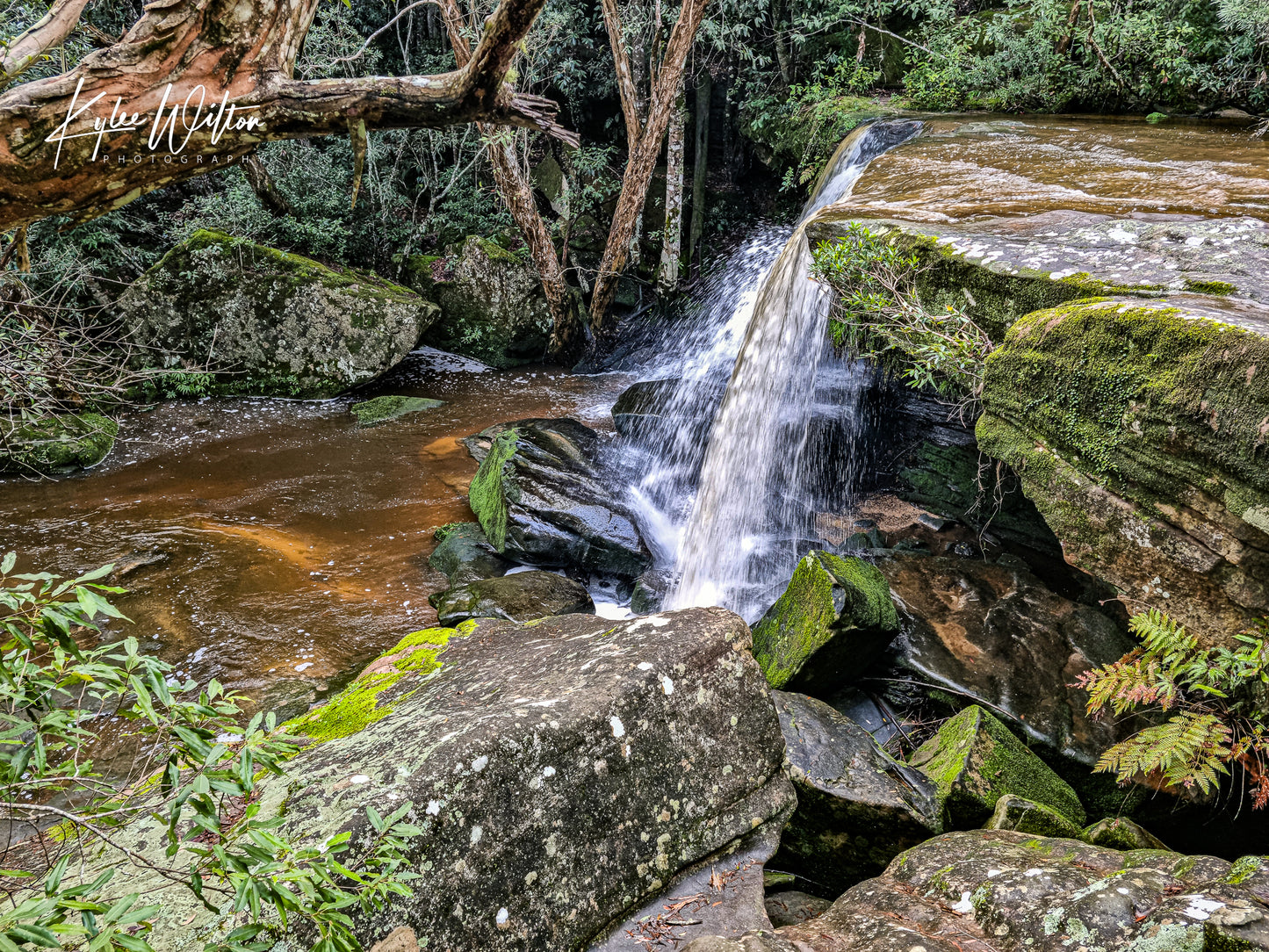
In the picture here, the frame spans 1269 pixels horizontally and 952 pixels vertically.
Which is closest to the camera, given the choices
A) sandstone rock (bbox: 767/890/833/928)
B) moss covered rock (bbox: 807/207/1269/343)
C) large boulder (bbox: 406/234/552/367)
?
sandstone rock (bbox: 767/890/833/928)

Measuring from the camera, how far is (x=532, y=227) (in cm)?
1059

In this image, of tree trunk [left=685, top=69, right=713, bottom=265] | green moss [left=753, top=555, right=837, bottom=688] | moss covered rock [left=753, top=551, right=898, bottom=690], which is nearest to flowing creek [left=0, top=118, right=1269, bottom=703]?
green moss [left=753, top=555, right=837, bottom=688]

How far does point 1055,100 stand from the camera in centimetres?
779

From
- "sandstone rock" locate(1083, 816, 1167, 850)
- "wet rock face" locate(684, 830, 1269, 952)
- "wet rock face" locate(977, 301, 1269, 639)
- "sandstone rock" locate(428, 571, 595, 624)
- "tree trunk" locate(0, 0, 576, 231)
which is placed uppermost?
"tree trunk" locate(0, 0, 576, 231)

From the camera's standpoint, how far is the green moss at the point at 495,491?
6211mm

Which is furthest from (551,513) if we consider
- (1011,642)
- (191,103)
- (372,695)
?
(191,103)

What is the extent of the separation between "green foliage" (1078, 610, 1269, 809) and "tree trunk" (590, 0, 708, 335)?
9.14m

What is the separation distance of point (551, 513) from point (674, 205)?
7027mm

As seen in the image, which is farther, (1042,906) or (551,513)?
(551,513)

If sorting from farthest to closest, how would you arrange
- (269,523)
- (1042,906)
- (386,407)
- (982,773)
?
(386,407), (269,523), (982,773), (1042,906)

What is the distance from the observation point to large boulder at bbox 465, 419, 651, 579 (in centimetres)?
614

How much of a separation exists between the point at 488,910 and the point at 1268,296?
12.9ft

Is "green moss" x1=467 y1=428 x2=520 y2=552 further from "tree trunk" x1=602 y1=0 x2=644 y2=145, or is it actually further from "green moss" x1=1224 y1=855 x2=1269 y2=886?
"tree trunk" x1=602 y1=0 x2=644 y2=145

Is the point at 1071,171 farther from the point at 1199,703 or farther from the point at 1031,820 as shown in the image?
the point at 1031,820
